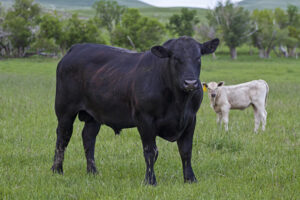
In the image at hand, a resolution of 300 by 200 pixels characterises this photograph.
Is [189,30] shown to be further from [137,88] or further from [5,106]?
[137,88]

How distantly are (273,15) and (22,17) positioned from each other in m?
46.2

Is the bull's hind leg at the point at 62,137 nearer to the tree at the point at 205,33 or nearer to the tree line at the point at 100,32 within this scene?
the tree line at the point at 100,32

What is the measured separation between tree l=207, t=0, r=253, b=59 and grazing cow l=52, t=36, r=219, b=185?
2152 inches

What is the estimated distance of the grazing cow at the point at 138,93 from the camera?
4617 millimetres

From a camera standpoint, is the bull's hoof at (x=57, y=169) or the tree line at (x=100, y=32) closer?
the bull's hoof at (x=57, y=169)

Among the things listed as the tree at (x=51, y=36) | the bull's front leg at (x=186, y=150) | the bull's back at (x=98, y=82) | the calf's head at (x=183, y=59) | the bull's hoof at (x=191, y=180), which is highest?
the calf's head at (x=183, y=59)

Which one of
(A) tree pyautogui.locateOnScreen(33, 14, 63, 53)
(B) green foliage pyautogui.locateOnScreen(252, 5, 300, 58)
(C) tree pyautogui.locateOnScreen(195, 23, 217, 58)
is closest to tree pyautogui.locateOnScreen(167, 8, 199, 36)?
(C) tree pyautogui.locateOnScreen(195, 23, 217, 58)

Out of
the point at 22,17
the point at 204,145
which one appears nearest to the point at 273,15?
the point at 22,17

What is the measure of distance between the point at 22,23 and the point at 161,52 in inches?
2290

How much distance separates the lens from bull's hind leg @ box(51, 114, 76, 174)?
19.0 ft

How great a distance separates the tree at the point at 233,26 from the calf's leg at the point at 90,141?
2146 inches

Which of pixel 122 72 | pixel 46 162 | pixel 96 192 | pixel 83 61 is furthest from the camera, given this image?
pixel 46 162

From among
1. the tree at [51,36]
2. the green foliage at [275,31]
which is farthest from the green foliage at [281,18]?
the tree at [51,36]

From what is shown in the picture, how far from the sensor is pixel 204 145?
7223mm
